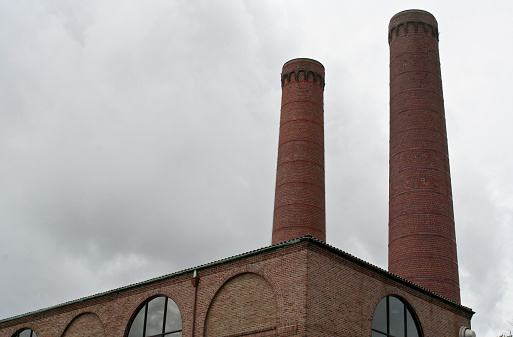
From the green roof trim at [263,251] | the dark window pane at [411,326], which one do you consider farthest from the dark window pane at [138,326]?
the dark window pane at [411,326]

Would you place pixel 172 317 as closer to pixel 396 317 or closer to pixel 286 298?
pixel 286 298

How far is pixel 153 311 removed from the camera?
54.6 feet

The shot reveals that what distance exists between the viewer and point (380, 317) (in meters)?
14.7

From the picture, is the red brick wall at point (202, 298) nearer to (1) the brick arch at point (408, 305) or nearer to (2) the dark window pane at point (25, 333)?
(2) the dark window pane at point (25, 333)

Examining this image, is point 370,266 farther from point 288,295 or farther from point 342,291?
point 288,295

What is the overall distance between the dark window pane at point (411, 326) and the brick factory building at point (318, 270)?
0.05 m

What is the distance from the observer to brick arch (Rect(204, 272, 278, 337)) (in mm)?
13688

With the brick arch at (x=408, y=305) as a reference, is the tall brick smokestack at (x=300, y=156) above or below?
above

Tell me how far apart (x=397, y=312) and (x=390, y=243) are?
9773 millimetres

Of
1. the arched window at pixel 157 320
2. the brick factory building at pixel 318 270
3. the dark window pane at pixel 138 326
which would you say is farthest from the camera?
the dark window pane at pixel 138 326

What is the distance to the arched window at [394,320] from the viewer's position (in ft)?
48.0

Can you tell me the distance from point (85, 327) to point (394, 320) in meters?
9.24

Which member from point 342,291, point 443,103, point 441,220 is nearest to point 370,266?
point 342,291

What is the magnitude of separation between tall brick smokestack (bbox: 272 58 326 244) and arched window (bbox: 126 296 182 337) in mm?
9252
